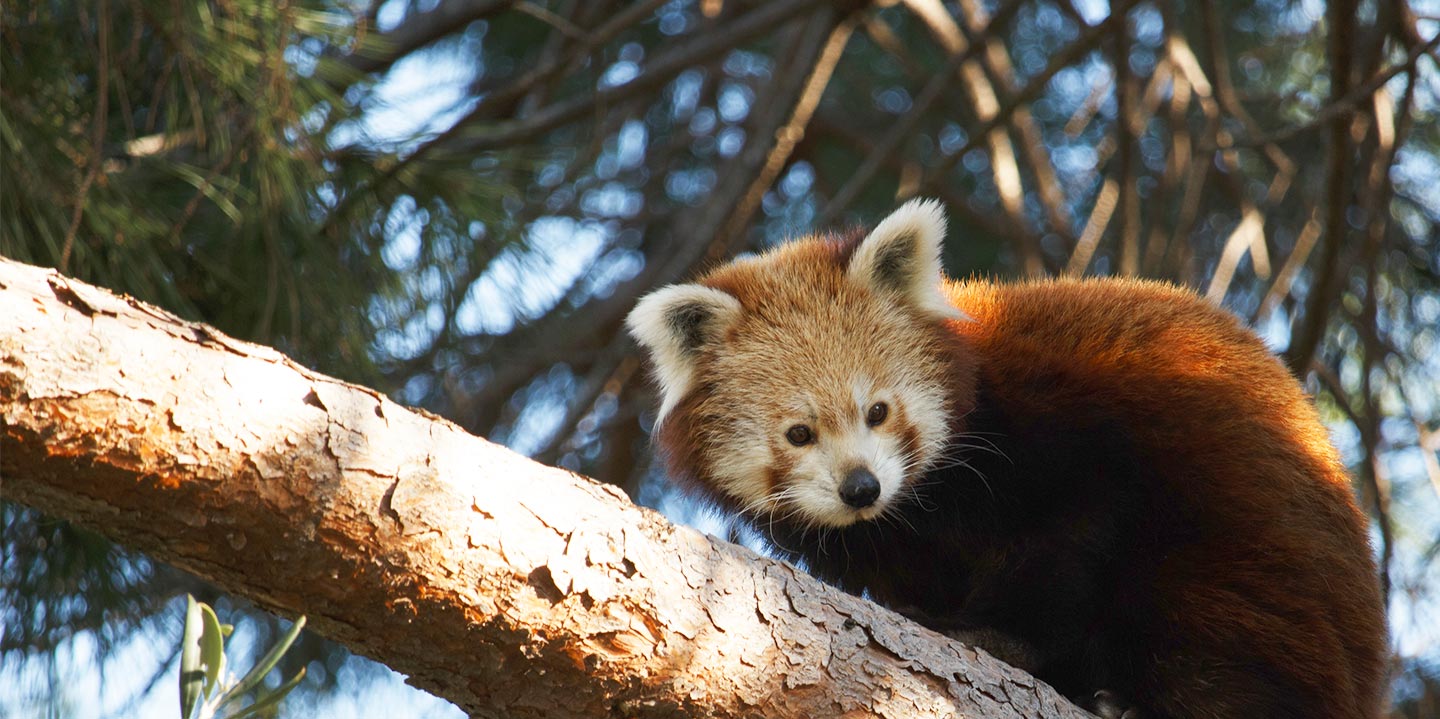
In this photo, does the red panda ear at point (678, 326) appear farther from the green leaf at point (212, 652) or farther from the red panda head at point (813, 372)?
the green leaf at point (212, 652)

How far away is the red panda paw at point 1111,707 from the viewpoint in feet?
10.0

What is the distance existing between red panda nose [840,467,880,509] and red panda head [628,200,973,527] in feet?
0.04

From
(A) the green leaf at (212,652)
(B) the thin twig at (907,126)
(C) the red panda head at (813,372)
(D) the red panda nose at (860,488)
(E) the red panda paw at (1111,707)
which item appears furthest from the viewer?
(B) the thin twig at (907,126)

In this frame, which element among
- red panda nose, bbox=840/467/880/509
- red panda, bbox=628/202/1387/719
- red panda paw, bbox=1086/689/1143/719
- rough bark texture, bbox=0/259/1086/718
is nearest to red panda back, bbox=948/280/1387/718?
red panda, bbox=628/202/1387/719

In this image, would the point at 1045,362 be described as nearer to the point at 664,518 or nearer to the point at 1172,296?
the point at 1172,296

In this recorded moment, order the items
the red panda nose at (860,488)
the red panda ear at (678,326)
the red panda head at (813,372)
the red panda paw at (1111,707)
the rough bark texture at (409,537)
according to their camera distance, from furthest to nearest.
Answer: the red panda ear at (678,326), the red panda head at (813,372), the red panda nose at (860,488), the red panda paw at (1111,707), the rough bark texture at (409,537)

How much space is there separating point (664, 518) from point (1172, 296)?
2152mm

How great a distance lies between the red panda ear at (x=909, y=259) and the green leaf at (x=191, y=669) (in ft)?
8.19

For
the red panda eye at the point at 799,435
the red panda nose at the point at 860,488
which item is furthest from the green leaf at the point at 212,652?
the red panda eye at the point at 799,435

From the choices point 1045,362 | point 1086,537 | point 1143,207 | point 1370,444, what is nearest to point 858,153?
point 1143,207

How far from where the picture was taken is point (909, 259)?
3.76 metres

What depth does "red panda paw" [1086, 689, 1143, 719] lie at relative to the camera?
3055mm

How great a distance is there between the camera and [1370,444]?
504 cm

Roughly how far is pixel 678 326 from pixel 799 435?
1.75 feet
